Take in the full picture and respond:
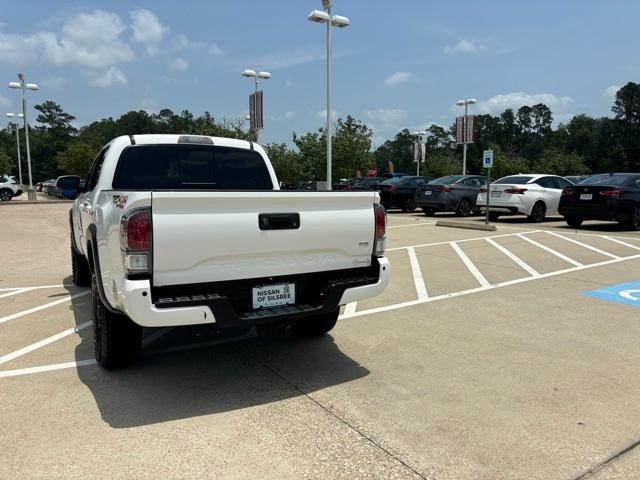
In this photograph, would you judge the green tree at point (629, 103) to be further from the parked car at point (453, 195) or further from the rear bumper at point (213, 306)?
the rear bumper at point (213, 306)

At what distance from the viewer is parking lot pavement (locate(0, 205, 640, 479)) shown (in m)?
2.91

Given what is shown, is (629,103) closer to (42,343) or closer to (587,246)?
(587,246)

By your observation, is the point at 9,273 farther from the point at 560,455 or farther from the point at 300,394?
the point at 560,455

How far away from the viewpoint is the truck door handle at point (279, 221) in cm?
359

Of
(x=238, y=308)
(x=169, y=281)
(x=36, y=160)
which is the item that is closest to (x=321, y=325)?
(x=238, y=308)

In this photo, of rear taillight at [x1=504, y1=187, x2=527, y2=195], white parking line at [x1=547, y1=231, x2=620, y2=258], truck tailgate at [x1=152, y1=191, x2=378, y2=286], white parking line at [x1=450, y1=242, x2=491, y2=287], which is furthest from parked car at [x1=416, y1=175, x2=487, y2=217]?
truck tailgate at [x1=152, y1=191, x2=378, y2=286]

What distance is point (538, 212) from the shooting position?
55.3 ft

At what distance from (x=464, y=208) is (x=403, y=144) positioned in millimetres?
122178

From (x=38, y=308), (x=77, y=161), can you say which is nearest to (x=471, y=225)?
(x=38, y=308)

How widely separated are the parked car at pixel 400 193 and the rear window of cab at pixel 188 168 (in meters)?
16.2

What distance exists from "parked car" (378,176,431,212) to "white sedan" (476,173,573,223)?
184 inches

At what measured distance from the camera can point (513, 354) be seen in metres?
4.66

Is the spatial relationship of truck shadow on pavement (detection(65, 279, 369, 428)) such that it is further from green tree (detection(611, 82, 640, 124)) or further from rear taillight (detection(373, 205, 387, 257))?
green tree (detection(611, 82, 640, 124))

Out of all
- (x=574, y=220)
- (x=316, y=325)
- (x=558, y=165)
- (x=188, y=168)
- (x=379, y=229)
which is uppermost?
(x=558, y=165)
